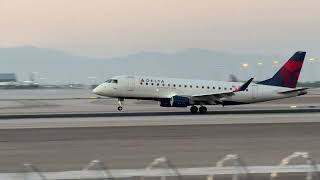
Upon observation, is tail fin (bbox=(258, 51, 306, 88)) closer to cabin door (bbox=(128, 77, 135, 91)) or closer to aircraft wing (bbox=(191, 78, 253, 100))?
aircraft wing (bbox=(191, 78, 253, 100))

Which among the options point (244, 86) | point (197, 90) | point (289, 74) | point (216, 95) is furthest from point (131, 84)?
point (289, 74)

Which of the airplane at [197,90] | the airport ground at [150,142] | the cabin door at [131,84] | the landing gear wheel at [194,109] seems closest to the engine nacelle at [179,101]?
the airplane at [197,90]

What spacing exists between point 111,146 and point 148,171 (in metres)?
7.51

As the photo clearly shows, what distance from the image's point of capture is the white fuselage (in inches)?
1853

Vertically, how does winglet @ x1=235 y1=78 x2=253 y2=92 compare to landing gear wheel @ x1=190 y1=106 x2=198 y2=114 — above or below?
above

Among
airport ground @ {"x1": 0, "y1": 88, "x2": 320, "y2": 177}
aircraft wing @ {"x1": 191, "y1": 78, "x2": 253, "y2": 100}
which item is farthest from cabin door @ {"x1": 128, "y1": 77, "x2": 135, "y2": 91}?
airport ground @ {"x1": 0, "y1": 88, "x2": 320, "y2": 177}

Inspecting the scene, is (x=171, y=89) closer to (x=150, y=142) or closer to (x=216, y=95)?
(x=216, y=95)

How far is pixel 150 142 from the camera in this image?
2478 centimetres

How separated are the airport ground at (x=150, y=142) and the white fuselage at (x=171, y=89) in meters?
10.8

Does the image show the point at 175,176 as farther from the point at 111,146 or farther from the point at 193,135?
the point at 193,135

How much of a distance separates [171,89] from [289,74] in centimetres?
1125

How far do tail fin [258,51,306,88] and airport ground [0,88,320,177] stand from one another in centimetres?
1355

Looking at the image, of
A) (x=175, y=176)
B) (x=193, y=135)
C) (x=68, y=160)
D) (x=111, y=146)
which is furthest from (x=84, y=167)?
(x=193, y=135)

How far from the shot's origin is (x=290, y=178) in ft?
48.8
